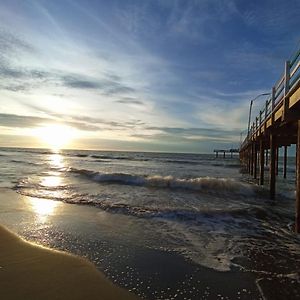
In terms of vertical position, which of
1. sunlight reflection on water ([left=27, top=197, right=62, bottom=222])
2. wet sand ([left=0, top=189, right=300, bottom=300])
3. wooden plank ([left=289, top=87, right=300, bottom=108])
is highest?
wooden plank ([left=289, top=87, right=300, bottom=108])

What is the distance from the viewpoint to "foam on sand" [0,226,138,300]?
3.94 m

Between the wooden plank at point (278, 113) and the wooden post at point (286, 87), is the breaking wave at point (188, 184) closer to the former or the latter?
the wooden plank at point (278, 113)

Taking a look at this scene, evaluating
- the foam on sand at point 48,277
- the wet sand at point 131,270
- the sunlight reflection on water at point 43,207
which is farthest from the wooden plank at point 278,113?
the sunlight reflection on water at point 43,207

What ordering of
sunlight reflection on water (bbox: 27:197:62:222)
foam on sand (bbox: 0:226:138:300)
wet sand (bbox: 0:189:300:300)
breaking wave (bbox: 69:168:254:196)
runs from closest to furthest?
foam on sand (bbox: 0:226:138:300) < wet sand (bbox: 0:189:300:300) < sunlight reflection on water (bbox: 27:197:62:222) < breaking wave (bbox: 69:168:254:196)

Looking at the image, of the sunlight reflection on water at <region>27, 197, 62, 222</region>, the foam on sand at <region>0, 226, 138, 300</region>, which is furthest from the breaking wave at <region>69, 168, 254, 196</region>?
the foam on sand at <region>0, 226, 138, 300</region>

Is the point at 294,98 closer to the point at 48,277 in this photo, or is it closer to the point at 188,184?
the point at 48,277

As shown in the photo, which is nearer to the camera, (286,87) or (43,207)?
(286,87)

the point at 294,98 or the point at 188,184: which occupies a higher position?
the point at 294,98

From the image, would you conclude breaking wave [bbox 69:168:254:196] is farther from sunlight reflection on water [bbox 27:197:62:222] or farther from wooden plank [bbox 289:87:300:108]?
wooden plank [bbox 289:87:300:108]

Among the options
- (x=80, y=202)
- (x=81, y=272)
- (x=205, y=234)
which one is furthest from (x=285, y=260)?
(x=80, y=202)

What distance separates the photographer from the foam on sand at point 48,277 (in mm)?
3943

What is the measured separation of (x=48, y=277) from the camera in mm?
4434

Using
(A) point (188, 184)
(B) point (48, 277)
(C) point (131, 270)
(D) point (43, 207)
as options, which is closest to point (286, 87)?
(C) point (131, 270)

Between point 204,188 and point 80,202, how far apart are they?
8.62m
